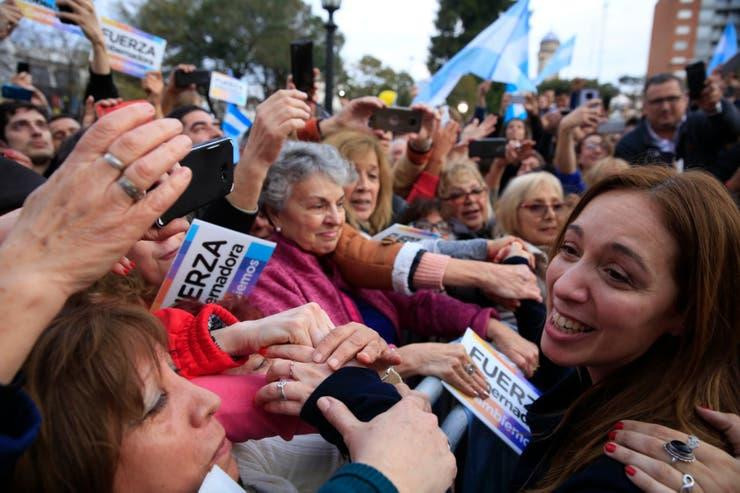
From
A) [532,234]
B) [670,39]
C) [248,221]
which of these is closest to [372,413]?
[248,221]

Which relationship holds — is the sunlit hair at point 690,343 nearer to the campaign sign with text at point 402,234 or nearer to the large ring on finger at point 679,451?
the large ring on finger at point 679,451

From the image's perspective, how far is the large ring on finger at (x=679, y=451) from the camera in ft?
3.88

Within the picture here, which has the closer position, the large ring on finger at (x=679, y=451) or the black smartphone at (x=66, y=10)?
the large ring on finger at (x=679, y=451)

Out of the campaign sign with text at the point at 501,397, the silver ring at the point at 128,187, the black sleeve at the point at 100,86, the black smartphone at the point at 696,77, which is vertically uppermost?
the black smartphone at the point at 696,77

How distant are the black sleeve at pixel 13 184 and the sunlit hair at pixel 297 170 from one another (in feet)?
3.87

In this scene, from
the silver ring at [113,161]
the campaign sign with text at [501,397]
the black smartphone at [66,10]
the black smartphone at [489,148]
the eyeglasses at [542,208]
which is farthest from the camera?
the black smartphone at [489,148]

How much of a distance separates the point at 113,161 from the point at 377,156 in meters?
3.10

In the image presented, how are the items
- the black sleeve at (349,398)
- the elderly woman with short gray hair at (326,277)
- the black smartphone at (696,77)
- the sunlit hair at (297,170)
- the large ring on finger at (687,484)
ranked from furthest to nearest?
1. the black smartphone at (696,77)
2. the sunlit hair at (297,170)
3. the elderly woman with short gray hair at (326,277)
4. the black sleeve at (349,398)
5. the large ring on finger at (687,484)

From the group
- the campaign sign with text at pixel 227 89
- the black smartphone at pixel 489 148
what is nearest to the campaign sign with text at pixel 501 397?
the black smartphone at pixel 489 148

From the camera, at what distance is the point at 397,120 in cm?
421

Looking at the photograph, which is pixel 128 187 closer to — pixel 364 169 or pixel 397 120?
pixel 364 169

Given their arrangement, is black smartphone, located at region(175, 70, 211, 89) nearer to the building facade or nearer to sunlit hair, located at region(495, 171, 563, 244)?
sunlit hair, located at region(495, 171, 563, 244)

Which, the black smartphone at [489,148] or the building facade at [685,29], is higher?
the building facade at [685,29]

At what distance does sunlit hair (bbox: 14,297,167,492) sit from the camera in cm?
100
